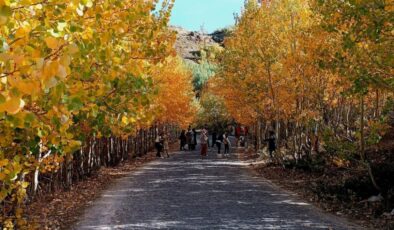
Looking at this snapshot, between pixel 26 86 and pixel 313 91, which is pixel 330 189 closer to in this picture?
pixel 313 91

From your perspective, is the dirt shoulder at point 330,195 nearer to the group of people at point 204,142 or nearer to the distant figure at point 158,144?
the group of people at point 204,142

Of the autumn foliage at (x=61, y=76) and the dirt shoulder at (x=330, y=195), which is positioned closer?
the autumn foliage at (x=61, y=76)

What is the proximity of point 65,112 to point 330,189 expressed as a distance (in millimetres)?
11665

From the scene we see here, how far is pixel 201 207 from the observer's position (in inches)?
466

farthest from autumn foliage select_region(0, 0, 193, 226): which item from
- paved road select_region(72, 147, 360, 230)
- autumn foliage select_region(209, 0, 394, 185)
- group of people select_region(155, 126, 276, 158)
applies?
group of people select_region(155, 126, 276, 158)

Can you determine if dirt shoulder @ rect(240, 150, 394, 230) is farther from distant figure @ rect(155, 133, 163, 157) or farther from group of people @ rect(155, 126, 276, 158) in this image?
distant figure @ rect(155, 133, 163, 157)

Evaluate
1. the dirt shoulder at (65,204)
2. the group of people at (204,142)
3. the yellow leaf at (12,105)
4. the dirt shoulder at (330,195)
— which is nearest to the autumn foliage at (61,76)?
the yellow leaf at (12,105)

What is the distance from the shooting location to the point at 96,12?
5.32 meters

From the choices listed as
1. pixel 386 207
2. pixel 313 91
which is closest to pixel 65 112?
pixel 386 207

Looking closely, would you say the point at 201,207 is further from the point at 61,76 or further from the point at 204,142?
the point at 204,142

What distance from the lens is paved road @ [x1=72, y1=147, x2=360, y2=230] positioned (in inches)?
390

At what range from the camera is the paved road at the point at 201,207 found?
390 inches

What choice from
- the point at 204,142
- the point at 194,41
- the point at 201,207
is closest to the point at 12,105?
the point at 201,207

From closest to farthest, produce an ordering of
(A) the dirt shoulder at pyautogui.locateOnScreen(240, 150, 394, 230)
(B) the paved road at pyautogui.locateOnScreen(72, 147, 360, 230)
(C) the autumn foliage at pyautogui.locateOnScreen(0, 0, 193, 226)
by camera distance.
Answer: (C) the autumn foliage at pyautogui.locateOnScreen(0, 0, 193, 226) < (B) the paved road at pyautogui.locateOnScreen(72, 147, 360, 230) < (A) the dirt shoulder at pyautogui.locateOnScreen(240, 150, 394, 230)
